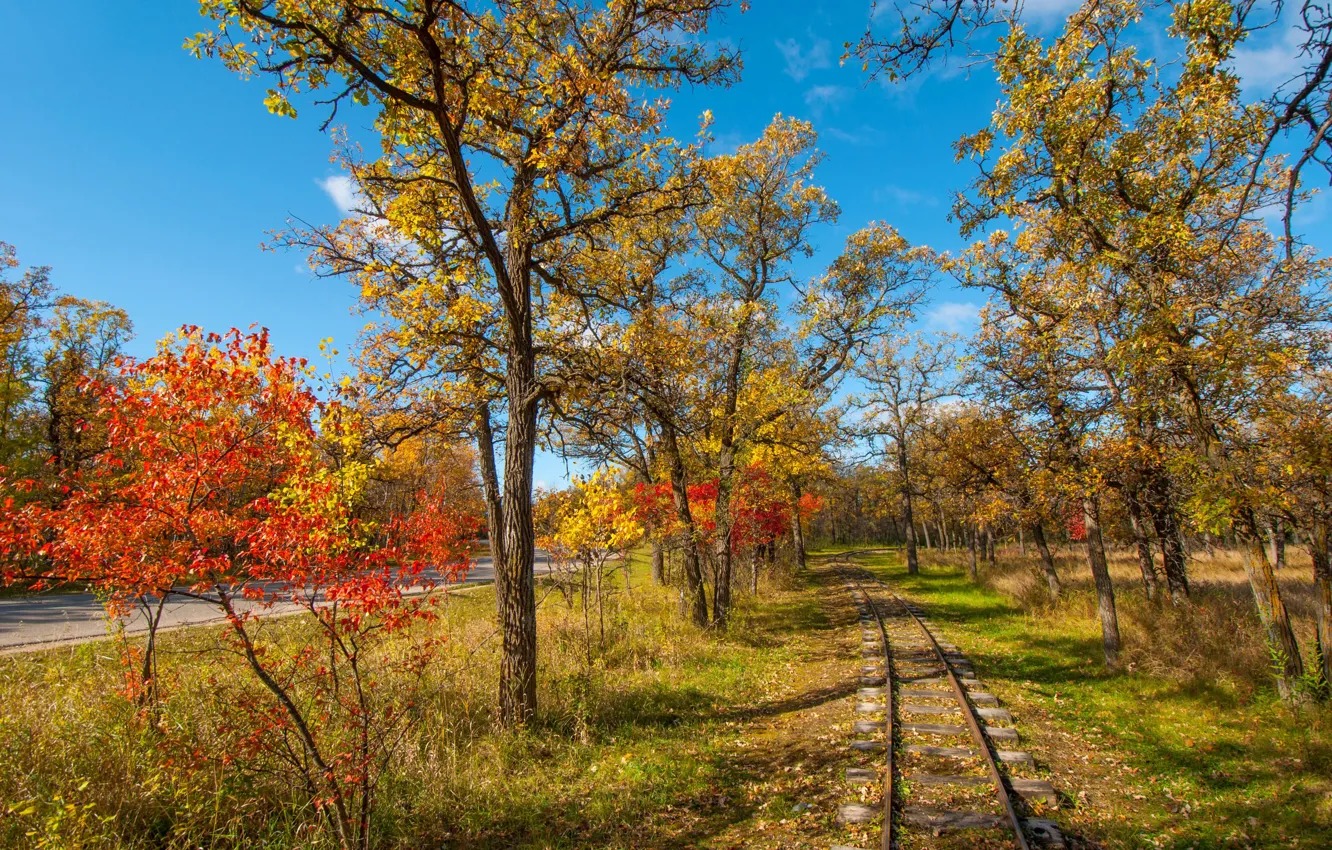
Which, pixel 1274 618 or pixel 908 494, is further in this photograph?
pixel 908 494

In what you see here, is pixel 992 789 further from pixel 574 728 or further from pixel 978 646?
pixel 978 646

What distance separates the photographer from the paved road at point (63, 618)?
1118 cm

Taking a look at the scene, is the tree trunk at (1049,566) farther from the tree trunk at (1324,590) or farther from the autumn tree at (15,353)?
the autumn tree at (15,353)

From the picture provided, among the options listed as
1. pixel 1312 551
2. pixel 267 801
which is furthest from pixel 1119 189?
pixel 267 801

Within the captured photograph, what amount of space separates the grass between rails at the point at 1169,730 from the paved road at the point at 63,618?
8412mm

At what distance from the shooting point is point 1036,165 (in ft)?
29.2

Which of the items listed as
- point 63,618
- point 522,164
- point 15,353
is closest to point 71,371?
point 15,353

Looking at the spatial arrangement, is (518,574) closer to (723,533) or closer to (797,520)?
(723,533)

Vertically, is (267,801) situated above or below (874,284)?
below

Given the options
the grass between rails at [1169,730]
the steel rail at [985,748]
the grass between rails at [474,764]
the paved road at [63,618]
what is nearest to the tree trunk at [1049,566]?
the grass between rails at [1169,730]

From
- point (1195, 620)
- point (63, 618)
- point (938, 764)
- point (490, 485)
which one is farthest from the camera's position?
point (63, 618)

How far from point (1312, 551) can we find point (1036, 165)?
6.65 meters

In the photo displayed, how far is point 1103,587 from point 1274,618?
2819 mm

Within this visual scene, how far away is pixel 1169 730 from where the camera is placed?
7.73 m
